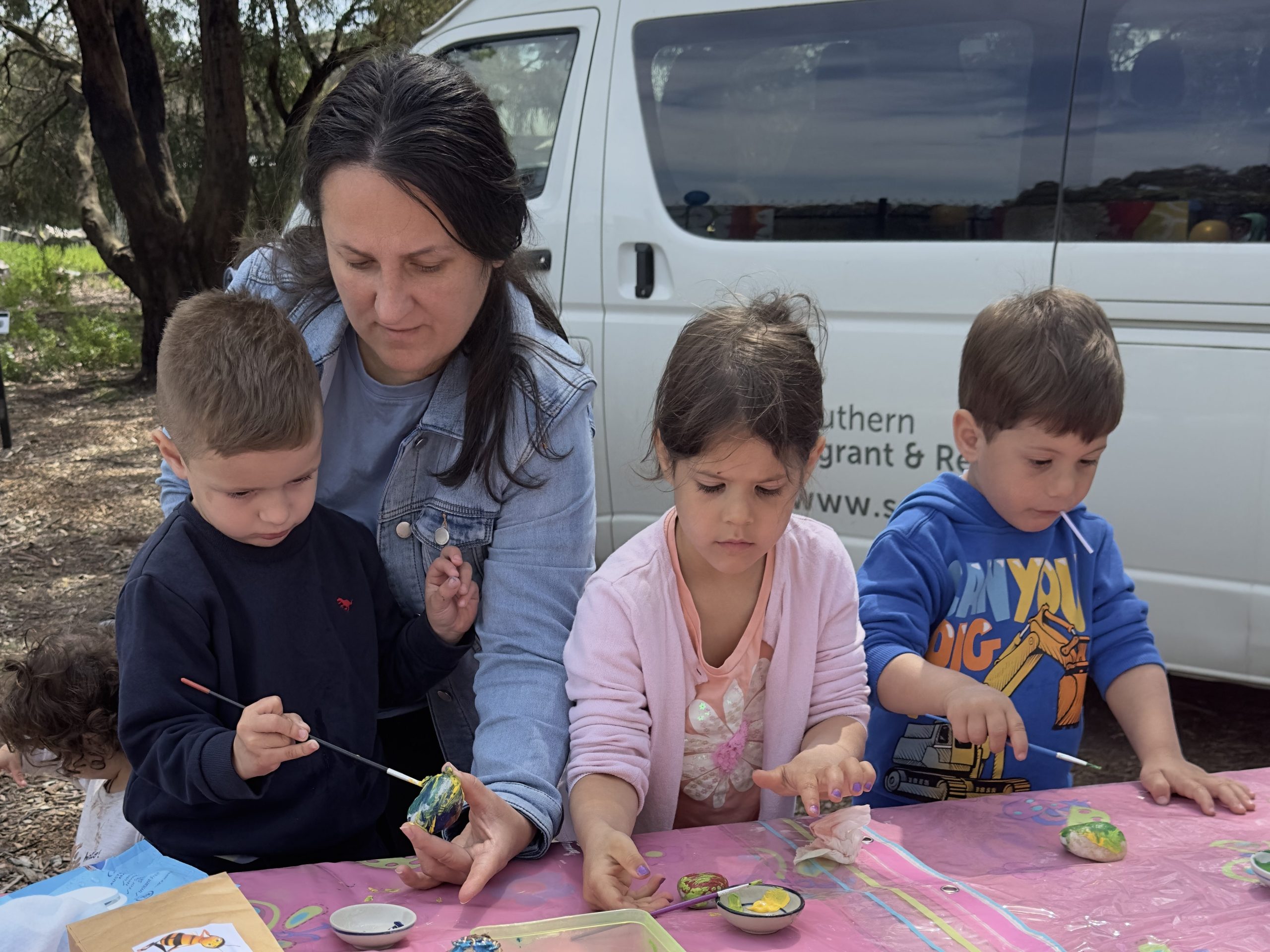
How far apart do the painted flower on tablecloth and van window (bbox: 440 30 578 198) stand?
245 centimetres

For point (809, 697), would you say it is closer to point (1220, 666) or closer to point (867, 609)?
point (867, 609)

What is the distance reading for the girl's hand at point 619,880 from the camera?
1.34 meters

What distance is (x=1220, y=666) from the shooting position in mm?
3055

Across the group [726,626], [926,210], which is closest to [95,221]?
[926,210]

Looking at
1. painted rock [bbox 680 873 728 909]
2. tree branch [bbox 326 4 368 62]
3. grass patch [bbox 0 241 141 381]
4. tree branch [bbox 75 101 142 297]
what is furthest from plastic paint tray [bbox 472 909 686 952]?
tree branch [bbox 326 4 368 62]

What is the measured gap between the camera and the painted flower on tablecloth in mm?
1669

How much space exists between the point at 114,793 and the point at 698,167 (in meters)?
2.29

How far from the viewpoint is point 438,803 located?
137cm

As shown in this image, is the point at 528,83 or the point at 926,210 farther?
the point at 528,83

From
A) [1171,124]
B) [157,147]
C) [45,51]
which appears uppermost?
[45,51]

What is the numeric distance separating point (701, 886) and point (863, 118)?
7.92 feet

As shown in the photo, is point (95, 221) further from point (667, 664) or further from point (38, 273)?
point (667, 664)

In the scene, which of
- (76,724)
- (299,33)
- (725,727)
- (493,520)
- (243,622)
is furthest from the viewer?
(299,33)

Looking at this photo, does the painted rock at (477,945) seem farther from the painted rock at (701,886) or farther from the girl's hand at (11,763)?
the girl's hand at (11,763)
